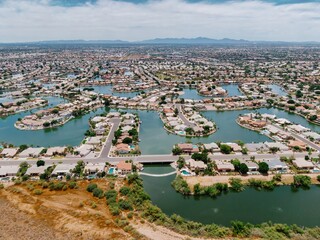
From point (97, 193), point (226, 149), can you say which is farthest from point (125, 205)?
point (226, 149)

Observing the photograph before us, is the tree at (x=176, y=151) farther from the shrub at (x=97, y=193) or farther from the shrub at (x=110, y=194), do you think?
the shrub at (x=97, y=193)

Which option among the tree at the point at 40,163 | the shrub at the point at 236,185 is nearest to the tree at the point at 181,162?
the shrub at the point at 236,185

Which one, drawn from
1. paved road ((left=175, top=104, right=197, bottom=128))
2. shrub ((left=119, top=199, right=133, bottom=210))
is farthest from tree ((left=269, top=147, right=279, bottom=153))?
shrub ((left=119, top=199, right=133, bottom=210))

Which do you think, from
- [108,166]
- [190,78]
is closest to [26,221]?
[108,166]

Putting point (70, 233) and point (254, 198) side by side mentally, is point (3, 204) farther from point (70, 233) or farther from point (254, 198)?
point (254, 198)

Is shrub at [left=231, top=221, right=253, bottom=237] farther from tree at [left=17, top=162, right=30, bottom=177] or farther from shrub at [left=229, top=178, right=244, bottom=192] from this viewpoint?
tree at [left=17, top=162, right=30, bottom=177]

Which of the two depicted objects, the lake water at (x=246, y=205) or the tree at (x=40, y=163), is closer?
the lake water at (x=246, y=205)

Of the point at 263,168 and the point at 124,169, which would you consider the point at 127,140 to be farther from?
the point at 263,168
